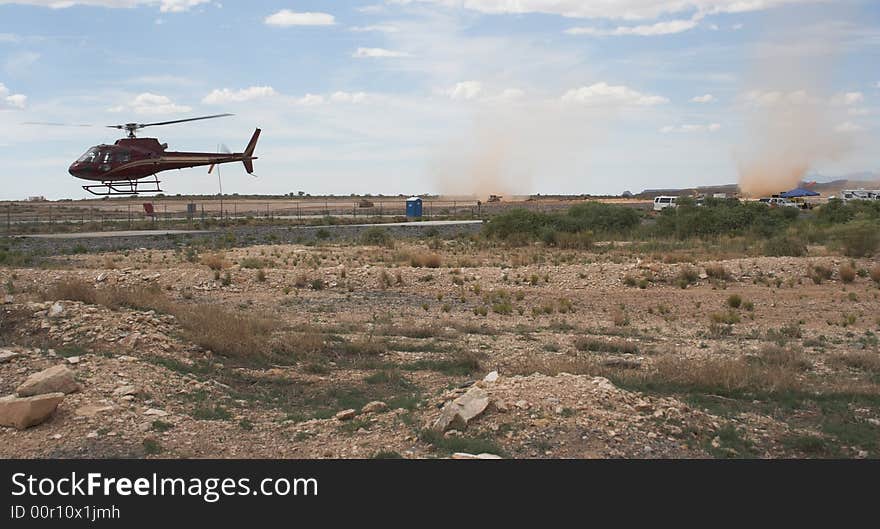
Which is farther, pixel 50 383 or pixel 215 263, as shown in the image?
pixel 215 263

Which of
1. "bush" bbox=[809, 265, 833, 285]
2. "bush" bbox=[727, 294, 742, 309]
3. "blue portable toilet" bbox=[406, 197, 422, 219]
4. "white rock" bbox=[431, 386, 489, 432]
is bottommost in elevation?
"bush" bbox=[727, 294, 742, 309]

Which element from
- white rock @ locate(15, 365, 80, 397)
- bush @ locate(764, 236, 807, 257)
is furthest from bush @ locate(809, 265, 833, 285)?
white rock @ locate(15, 365, 80, 397)

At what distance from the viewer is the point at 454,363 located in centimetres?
1623

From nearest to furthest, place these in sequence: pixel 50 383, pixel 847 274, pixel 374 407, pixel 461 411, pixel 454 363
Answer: pixel 461 411
pixel 50 383
pixel 374 407
pixel 454 363
pixel 847 274

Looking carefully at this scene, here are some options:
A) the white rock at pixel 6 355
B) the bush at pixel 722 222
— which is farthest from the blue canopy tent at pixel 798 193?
the white rock at pixel 6 355

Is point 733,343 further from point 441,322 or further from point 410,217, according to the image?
point 410,217

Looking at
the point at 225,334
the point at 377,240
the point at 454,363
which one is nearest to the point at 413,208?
the point at 377,240

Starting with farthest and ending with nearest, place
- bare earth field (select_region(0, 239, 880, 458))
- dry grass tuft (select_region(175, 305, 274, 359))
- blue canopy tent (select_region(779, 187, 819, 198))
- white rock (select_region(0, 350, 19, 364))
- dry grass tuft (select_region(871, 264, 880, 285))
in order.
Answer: blue canopy tent (select_region(779, 187, 819, 198)), dry grass tuft (select_region(871, 264, 880, 285)), dry grass tuft (select_region(175, 305, 274, 359)), white rock (select_region(0, 350, 19, 364)), bare earth field (select_region(0, 239, 880, 458))

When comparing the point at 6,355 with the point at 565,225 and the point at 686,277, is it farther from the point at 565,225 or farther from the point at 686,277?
the point at 565,225

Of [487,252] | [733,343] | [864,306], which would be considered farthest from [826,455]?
[487,252]

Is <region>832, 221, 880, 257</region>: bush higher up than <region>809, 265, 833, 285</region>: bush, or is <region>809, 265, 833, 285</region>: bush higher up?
<region>832, 221, 880, 257</region>: bush

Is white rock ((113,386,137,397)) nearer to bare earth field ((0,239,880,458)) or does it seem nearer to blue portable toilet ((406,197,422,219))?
bare earth field ((0,239,880,458))

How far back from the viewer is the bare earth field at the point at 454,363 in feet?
34.4

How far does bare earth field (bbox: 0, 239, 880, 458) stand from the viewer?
10.5 meters
